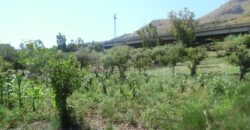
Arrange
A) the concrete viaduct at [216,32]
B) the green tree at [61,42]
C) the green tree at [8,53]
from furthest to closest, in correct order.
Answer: the green tree at [61,42], the concrete viaduct at [216,32], the green tree at [8,53]

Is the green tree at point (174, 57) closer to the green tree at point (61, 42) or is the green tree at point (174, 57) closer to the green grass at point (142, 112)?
the green grass at point (142, 112)

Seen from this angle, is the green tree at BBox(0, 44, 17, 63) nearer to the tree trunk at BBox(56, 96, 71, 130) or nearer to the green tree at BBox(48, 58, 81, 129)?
the green tree at BBox(48, 58, 81, 129)

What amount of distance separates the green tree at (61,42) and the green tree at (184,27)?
24304 millimetres

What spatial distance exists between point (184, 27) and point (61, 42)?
29416mm

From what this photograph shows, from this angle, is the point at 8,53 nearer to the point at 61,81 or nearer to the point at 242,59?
the point at 242,59

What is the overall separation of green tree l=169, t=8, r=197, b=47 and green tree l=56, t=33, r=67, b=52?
24304 mm

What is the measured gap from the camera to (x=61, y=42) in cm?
8806

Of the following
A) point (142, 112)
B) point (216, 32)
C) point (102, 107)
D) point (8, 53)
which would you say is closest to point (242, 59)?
point (142, 112)

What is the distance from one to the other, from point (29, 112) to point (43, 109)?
0.82m

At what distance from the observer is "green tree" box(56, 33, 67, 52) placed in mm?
87000

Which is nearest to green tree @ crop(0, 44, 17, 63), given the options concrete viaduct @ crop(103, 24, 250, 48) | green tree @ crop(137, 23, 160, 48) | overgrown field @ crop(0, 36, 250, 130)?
overgrown field @ crop(0, 36, 250, 130)

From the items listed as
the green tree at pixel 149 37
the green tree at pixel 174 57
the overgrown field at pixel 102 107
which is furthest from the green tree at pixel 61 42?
the overgrown field at pixel 102 107

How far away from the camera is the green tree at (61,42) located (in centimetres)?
8700

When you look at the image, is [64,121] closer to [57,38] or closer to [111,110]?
[111,110]
